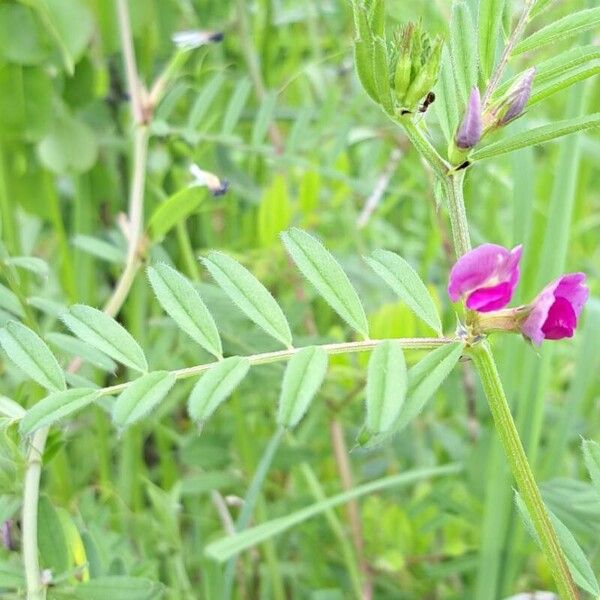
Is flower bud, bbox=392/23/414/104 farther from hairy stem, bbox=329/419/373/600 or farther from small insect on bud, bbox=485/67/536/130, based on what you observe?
hairy stem, bbox=329/419/373/600

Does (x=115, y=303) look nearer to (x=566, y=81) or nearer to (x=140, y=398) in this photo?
(x=140, y=398)

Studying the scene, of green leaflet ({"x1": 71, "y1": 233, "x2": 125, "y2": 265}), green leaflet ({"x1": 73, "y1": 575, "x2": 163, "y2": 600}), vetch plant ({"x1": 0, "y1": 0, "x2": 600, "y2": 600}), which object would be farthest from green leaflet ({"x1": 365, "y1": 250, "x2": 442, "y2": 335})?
green leaflet ({"x1": 71, "y1": 233, "x2": 125, "y2": 265})

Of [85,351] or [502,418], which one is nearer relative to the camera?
[502,418]

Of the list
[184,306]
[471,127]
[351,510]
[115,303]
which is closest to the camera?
[471,127]

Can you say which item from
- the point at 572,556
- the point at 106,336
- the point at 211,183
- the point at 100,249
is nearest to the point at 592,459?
the point at 572,556

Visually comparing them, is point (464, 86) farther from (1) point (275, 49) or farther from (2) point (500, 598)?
(1) point (275, 49)
